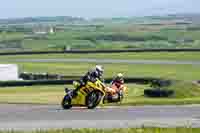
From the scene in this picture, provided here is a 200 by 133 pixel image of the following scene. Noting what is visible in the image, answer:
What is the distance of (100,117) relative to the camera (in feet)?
61.3

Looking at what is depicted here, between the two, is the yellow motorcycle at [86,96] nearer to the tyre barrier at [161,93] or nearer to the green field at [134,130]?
the green field at [134,130]

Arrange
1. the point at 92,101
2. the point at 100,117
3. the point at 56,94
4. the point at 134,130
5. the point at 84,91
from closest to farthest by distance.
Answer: the point at 134,130 → the point at 100,117 → the point at 92,101 → the point at 84,91 → the point at 56,94

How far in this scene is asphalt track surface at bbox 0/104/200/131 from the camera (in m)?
17.0

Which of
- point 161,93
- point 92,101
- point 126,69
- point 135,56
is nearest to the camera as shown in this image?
point 92,101

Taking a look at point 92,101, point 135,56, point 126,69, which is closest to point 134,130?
point 92,101

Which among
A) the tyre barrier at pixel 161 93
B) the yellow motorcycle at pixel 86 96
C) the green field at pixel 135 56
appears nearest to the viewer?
the yellow motorcycle at pixel 86 96

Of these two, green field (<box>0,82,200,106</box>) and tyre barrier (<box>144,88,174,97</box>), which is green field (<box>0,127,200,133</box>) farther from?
tyre barrier (<box>144,88,174,97</box>)

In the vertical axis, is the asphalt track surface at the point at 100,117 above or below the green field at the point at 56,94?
above

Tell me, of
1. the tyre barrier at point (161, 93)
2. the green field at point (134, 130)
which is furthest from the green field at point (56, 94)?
the green field at point (134, 130)

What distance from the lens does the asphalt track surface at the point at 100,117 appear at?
17047mm

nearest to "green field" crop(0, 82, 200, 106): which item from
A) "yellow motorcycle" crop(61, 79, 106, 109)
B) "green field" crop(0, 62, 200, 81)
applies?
"yellow motorcycle" crop(61, 79, 106, 109)

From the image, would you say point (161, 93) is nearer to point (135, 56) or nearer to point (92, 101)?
point (92, 101)

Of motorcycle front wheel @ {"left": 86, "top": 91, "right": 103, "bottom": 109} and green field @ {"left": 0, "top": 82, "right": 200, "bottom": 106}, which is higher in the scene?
motorcycle front wheel @ {"left": 86, "top": 91, "right": 103, "bottom": 109}

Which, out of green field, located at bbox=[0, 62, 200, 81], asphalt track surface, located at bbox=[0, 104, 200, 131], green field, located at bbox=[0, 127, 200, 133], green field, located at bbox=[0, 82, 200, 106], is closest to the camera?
green field, located at bbox=[0, 127, 200, 133]
